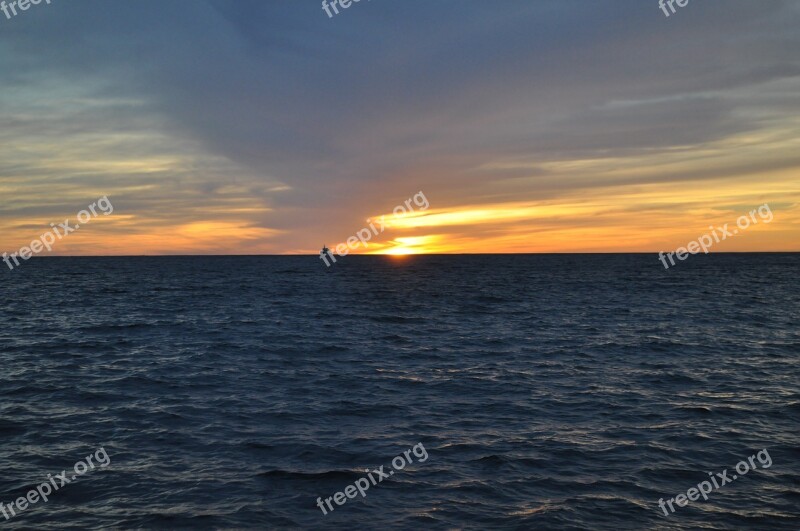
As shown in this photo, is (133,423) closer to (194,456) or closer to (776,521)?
(194,456)

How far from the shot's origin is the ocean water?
1273cm

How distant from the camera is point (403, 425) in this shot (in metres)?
18.7

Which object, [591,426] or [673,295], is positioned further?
[673,295]

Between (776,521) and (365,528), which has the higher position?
(365,528)

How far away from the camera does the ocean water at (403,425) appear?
41.8 feet

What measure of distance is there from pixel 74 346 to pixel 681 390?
3402 centimetres

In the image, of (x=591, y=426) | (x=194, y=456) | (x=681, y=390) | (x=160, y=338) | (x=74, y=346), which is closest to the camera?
(x=194, y=456)

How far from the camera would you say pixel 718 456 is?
1593 centimetres

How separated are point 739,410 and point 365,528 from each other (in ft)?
52.1

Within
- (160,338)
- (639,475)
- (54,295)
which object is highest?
(54,295)

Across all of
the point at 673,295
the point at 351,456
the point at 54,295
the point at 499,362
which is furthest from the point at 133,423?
the point at 673,295

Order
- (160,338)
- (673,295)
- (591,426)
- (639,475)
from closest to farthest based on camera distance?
1. (639,475)
2. (591,426)
3. (160,338)
4. (673,295)

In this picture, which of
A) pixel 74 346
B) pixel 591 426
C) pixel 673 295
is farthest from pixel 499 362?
pixel 673 295

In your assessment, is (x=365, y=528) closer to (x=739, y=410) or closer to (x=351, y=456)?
(x=351, y=456)
